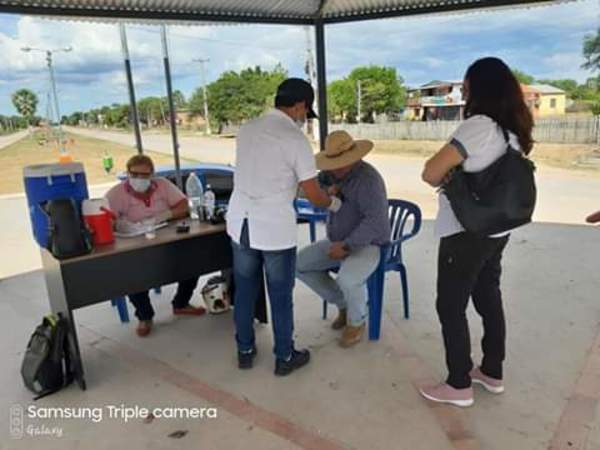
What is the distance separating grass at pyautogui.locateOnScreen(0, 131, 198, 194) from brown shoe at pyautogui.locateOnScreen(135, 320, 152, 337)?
7645 mm

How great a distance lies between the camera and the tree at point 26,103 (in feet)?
35.1

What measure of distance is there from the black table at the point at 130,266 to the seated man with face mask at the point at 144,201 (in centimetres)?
18

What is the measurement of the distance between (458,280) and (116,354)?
5.91 feet

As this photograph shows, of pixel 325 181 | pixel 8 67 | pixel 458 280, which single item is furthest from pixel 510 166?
pixel 8 67

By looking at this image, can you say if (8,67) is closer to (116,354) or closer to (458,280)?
(116,354)

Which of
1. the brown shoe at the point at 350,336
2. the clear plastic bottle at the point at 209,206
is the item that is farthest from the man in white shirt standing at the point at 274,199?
the clear plastic bottle at the point at 209,206

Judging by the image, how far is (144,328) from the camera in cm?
271

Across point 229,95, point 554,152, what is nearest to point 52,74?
point 229,95

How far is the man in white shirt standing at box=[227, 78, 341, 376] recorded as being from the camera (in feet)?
6.25

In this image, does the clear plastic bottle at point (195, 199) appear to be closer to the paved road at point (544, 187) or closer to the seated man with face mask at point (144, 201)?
the seated man with face mask at point (144, 201)

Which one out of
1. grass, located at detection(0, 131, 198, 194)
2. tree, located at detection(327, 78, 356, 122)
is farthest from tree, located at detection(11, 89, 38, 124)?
tree, located at detection(327, 78, 356, 122)

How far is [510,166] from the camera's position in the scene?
1598 mm

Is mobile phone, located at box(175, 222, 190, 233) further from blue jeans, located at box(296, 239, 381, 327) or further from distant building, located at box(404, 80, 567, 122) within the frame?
distant building, located at box(404, 80, 567, 122)

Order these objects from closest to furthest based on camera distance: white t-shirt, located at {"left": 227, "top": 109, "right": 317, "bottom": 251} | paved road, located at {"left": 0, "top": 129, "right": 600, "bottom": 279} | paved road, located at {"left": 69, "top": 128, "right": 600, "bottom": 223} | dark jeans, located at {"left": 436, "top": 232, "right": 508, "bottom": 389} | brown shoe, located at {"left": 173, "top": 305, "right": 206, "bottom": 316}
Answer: dark jeans, located at {"left": 436, "top": 232, "right": 508, "bottom": 389}, white t-shirt, located at {"left": 227, "top": 109, "right": 317, "bottom": 251}, brown shoe, located at {"left": 173, "top": 305, "right": 206, "bottom": 316}, paved road, located at {"left": 0, "top": 129, "right": 600, "bottom": 279}, paved road, located at {"left": 69, "top": 128, "right": 600, "bottom": 223}
